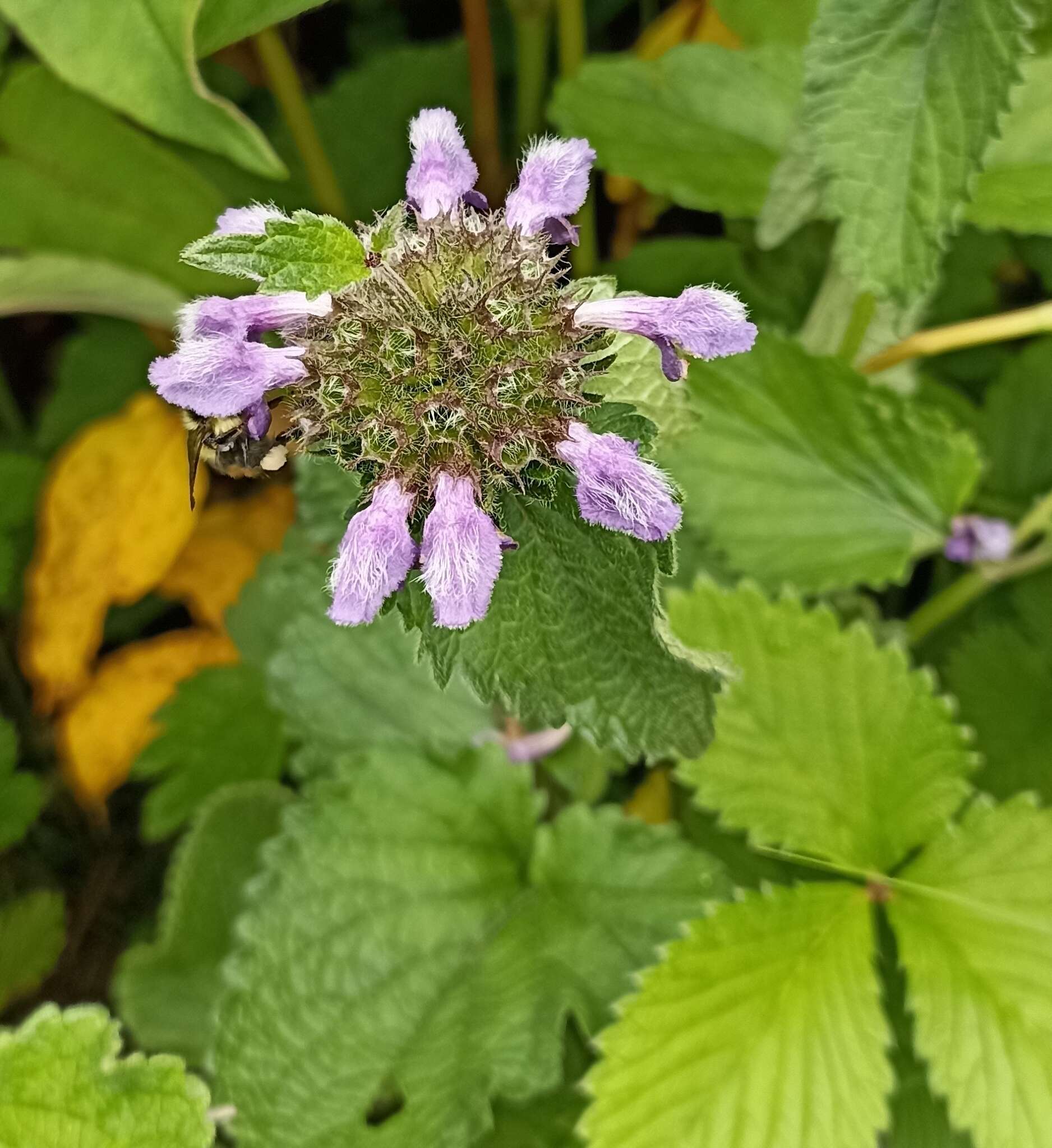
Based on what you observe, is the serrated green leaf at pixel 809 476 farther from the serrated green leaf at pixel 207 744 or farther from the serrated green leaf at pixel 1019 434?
the serrated green leaf at pixel 207 744

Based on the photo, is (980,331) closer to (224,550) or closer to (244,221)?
(244,221)

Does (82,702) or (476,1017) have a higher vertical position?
(476,1017)

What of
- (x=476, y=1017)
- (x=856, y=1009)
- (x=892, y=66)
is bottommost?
(x=476, y=1017)

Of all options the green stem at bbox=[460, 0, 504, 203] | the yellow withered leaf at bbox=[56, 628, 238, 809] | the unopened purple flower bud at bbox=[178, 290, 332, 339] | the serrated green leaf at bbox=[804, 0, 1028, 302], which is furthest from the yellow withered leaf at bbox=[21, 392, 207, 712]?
the serrated green leaf at bbox=[804, 0, 1028, 302]

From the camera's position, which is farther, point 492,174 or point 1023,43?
point 492,174

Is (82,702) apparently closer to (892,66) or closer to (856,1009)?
(856,1009)

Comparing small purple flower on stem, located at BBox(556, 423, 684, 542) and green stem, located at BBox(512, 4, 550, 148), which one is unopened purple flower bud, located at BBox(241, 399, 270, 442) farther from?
green stem, located at BBox(512, 4, 550, 148)

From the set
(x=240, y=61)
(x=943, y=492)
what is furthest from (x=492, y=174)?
(x=943, y=492)

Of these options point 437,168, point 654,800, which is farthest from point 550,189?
point 654,800
